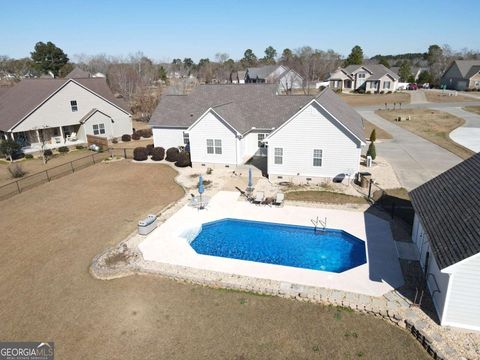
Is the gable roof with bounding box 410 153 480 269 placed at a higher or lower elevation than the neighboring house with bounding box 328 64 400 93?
lower

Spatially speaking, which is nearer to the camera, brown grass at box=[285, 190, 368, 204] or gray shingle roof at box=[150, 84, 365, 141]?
brown grass at box=[285, 190, 368, 204]

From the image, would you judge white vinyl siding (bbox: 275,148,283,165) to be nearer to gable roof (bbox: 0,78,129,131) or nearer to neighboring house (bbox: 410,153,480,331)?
neighboring house (bbox: 410,153,480,331)

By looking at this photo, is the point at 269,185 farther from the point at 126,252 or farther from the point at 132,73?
the point at 132,73

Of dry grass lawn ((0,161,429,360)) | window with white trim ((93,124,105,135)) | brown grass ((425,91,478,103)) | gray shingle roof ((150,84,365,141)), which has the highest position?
gray shingle roof ((150,84,365,141))

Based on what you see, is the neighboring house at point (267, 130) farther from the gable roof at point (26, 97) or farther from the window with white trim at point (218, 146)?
the gable roof at point (26, 97)

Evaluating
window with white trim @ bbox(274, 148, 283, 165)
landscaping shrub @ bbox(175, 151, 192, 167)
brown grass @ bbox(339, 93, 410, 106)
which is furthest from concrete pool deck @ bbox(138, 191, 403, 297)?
brown grass @ bbox(339, 93, 410, 106)

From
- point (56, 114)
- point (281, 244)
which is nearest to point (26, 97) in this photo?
point (56, 114)
